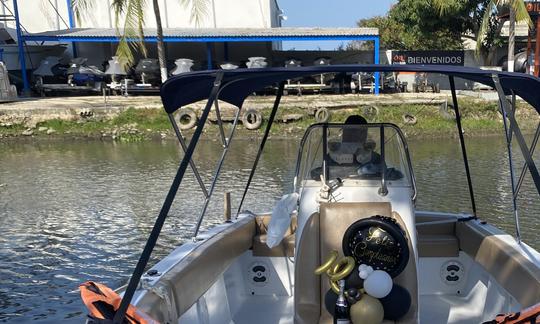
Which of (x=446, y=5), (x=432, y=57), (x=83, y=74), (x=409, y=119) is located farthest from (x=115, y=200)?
(x=432, y=57)

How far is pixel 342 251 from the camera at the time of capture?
3.72m

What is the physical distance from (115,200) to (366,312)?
8.19m

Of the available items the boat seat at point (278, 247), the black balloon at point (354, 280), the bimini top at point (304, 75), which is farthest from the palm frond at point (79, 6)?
the black balloon at point (354, 280)

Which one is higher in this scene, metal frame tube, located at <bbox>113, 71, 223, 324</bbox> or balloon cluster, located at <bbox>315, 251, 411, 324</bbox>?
metal frame tube, located at <bbox>113, 71, 223, 324</bbox>

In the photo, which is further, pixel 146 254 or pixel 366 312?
pixel 366 312

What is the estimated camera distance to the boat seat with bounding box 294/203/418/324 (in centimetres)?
366

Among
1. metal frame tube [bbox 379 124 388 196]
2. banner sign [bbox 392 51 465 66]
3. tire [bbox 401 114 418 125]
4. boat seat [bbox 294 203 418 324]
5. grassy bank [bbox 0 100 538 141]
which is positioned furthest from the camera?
banner sign [bbox 392 51 465 66]

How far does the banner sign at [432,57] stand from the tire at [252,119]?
9.52 meters

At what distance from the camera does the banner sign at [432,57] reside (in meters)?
23.6

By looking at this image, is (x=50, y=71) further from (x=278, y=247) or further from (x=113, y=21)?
→ (x=278, y=247)

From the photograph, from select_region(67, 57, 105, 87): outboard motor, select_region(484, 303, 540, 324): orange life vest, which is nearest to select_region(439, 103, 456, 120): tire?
select_region(67, 57, 105, 87): outboard motor

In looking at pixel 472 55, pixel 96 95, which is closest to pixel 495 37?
pixel 472 55

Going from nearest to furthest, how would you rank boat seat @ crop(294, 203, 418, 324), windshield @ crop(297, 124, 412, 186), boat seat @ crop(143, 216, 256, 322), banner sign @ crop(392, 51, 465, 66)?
boat seat @ crop(143, 216, 256, 322) < boat seat @ crop(294, 203, 418, 324) < windshield @ crop(297, 124, 412, 186) < banner sign @ crop(392, 51, 465, 66)

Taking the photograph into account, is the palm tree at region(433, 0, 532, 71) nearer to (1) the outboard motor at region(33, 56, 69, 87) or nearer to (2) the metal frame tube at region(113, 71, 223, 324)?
(2) the metal frame tube at region(113, 71, 223, 324)
